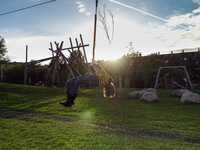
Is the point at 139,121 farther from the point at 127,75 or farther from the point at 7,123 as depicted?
the point at 127,75

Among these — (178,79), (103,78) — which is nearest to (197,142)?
(103,78)

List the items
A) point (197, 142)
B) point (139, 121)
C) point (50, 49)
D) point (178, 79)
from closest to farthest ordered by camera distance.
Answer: point (197, 142) → point (139, 121) → point (50, 49) → point (178, 79)

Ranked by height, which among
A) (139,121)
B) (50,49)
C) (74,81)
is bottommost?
(139,121)

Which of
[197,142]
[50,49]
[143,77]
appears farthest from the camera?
[143,77]

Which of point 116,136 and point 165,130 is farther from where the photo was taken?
point 165,130

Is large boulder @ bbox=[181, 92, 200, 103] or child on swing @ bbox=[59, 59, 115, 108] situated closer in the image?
child on swing @ bbox=[59, 59, 115, 108]

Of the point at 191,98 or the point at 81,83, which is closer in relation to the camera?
the point at 81,83

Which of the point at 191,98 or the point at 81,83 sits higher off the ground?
the point at 81,83

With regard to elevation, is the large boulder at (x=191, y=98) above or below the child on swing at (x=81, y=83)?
below

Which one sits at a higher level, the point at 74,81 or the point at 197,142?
the point at 74,81

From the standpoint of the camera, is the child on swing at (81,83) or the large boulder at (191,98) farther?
the large boulder at (191,98)

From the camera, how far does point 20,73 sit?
22266 mm

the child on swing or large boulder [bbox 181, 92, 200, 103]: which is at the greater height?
the child on swing

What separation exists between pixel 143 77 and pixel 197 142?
2268cm
